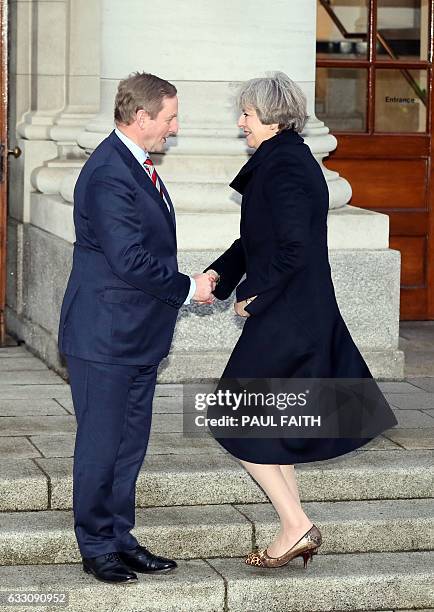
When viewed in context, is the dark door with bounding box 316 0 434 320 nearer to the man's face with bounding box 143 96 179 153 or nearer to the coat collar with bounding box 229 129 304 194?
the coat collar with bounding box 229 129 304 194

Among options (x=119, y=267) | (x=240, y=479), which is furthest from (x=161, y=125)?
(x=240, y=479)

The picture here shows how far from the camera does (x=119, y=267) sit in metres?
5.20

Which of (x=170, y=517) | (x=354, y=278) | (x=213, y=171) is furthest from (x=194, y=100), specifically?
(x=170, y=517)

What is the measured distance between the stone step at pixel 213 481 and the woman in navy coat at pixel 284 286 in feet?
2.52

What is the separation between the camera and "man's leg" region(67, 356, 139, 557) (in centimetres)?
539

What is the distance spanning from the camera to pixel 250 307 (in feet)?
18.2

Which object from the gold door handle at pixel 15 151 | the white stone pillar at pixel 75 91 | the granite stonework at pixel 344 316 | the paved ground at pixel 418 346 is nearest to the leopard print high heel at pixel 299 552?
the granite stonework at pixel 344 316

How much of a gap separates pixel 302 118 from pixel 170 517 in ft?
5.78

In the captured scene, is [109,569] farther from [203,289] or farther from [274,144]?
[274,144]

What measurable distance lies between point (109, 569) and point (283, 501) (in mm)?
674

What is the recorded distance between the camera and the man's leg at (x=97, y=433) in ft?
17.7

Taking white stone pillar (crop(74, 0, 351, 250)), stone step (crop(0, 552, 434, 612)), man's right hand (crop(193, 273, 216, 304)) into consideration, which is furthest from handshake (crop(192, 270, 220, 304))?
white stone pillar (crop(74, 0, 351, 250))

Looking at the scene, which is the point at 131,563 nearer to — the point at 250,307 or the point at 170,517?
the point at 170,517

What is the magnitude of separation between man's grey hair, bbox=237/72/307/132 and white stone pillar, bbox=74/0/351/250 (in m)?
2.75
